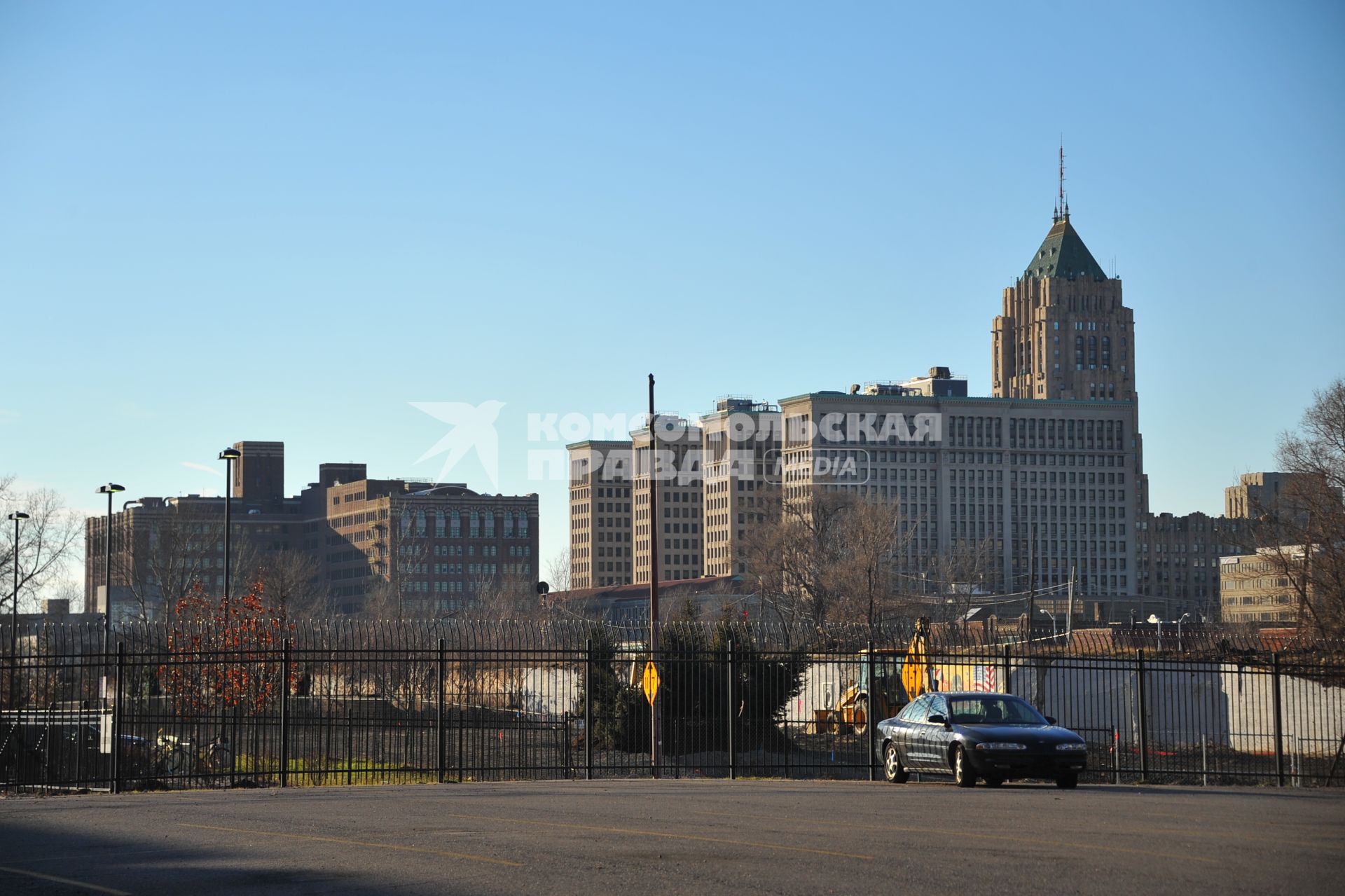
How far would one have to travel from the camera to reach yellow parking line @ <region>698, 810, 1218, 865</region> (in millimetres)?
13582

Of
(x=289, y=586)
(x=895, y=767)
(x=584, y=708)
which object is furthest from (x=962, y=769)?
(x=289, y=586)

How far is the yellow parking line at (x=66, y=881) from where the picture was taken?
1229 cm

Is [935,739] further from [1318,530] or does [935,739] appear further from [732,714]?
[1318,530]

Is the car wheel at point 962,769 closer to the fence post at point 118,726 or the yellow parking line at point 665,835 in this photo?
the yellow parking line at point 665,835

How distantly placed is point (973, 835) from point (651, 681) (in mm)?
12816

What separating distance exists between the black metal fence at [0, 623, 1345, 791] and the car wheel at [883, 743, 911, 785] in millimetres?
651

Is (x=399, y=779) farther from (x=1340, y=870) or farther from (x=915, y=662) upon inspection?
(x=1340, y=870)

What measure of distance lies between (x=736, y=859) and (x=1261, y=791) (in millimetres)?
11514

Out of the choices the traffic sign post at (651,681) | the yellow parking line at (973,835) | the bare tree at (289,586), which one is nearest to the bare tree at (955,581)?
the bare tree at (289,586)

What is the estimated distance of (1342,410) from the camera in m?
66.1

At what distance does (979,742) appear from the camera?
21234 mm

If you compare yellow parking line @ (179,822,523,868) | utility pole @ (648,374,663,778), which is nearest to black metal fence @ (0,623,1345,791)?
utility pole @ (648,374,663,778)

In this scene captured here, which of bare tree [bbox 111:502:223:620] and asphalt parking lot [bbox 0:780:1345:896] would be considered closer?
asphalt parking lot [bbox 0:780:1345:896]

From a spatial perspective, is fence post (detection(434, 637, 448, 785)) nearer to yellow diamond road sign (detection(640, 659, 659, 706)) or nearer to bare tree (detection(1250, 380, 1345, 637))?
yellow diamond road sign (detection(640, 659, 659, 706))
